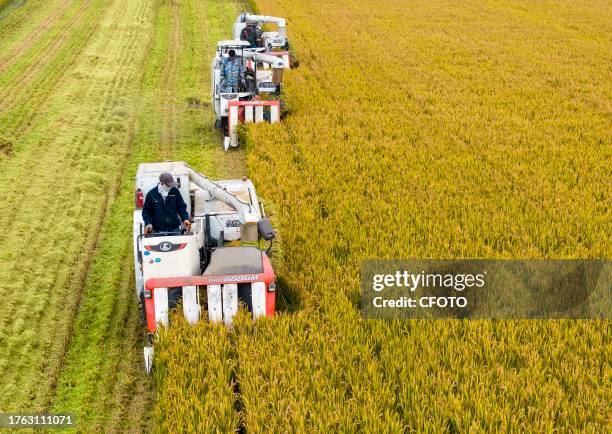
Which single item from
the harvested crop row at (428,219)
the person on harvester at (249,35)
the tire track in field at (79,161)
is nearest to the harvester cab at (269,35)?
the person on harvester at (249,35)

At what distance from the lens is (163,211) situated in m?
7.68

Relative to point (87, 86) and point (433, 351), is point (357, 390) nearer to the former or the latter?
point (433, 351)

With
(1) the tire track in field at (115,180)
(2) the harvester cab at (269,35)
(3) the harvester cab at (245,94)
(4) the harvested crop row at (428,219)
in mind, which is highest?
(2) the harvester cab at (269,35)

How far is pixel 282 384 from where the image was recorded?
5840 millimetres

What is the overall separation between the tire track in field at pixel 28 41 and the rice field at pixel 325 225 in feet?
0.88

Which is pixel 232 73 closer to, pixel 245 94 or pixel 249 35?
pixel 245 94

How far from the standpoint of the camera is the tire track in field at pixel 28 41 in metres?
21.1

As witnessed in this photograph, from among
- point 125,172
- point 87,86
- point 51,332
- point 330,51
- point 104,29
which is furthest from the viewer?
point 104,29

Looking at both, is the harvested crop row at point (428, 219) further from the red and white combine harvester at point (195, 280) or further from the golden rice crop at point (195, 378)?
the red and white combine harvester at point (195, 280)

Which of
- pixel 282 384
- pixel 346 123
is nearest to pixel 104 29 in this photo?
pixel 346 123

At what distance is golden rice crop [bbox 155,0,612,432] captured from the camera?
5555mm

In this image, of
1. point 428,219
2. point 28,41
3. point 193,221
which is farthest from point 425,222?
point 28,41

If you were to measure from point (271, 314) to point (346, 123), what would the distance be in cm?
811

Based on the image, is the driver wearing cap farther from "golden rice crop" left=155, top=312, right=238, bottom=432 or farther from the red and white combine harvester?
"golden rice crop" left=155, top=312, right=238, bottom=432
